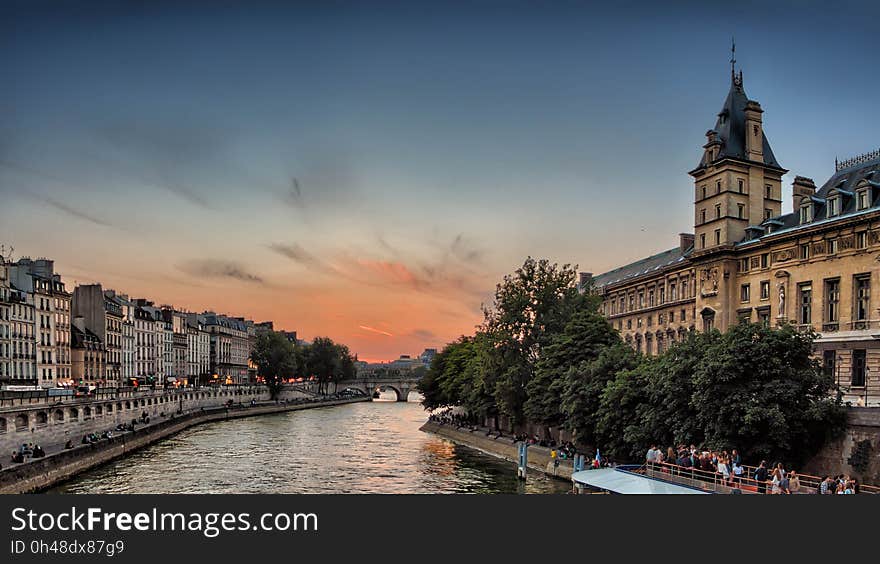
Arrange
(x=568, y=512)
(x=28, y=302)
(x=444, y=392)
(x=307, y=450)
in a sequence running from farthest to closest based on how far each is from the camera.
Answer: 1. (x=444, y=392)
2. (x=28, y=302)
3. (x=307, y=450)
4. (x=568, y=512)

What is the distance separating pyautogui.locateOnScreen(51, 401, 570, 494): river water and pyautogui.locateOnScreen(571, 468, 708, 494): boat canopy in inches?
450

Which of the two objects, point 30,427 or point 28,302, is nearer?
point 30,427

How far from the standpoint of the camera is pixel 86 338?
10606 cm

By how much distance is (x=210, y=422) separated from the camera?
99625 mm

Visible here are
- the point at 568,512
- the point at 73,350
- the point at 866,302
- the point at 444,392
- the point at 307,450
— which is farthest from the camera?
the point at 73,350

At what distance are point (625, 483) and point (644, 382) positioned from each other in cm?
1462

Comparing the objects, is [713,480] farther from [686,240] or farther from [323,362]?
[323,362]

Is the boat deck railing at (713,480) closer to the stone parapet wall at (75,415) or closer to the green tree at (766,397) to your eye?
the green tree at (766,397)

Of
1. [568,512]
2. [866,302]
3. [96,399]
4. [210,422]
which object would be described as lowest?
[210,422]

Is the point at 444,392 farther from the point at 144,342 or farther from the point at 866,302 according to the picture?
the point at 144,342

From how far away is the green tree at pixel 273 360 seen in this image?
153 m

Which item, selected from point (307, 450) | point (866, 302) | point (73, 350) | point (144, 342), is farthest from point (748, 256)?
point (144, 342)

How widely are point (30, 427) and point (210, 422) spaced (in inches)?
1778

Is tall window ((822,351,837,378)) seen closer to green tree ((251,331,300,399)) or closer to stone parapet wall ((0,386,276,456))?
stone parapet wall ((0,386,276,456))
